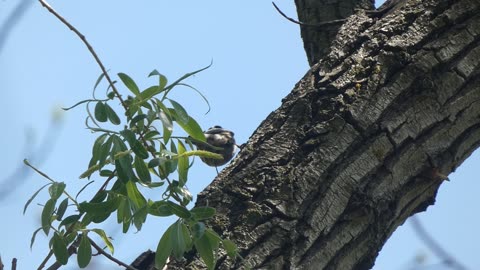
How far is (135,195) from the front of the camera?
253 centimetres

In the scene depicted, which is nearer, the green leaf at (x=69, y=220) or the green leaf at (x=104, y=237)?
the green leaf at (x=69, y=220)

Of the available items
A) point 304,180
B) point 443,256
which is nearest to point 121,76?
point 304,180

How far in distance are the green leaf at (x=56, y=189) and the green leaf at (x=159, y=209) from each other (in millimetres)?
239

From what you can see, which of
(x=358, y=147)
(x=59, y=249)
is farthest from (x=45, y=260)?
(x=358, y=147)

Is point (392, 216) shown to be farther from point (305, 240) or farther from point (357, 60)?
point (357, 60)

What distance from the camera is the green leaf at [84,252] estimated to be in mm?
2553

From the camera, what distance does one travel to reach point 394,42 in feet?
9.58

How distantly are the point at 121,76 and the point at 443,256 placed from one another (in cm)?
144

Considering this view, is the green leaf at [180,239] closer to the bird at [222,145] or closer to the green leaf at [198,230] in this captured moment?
the green leaf at [198,230]

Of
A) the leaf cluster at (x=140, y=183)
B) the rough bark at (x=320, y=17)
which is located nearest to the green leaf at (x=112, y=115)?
the leaf cluster at (x=140, y=183)

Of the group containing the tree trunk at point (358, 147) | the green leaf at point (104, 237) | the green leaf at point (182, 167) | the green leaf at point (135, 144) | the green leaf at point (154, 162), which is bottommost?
the green leaf at point (104, 237)

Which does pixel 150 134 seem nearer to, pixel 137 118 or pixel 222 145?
pixel 137 118

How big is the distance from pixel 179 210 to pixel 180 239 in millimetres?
74

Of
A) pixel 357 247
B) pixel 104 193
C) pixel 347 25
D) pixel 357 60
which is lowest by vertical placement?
pixel 104 193
